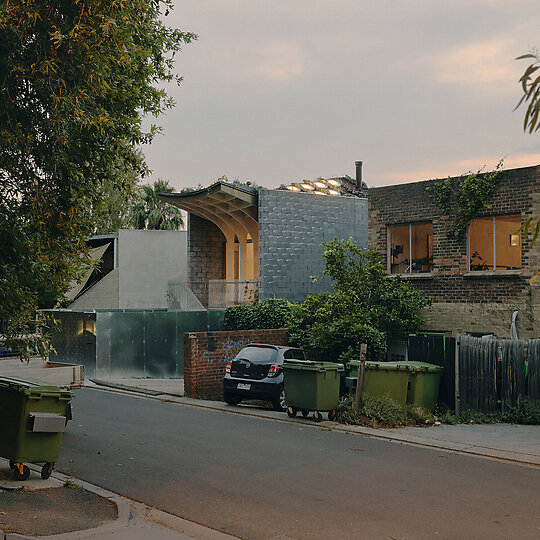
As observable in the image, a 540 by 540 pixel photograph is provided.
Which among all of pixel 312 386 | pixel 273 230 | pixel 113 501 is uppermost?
pixel 273 230

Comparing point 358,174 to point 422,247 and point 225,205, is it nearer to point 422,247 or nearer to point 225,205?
point 225,205

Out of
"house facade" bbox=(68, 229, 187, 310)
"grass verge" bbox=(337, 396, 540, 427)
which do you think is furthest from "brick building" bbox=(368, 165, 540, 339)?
"house facade" bbox=(68, 229, 187, 310)

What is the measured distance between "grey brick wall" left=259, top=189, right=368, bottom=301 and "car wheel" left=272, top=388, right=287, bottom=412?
29.7 ft

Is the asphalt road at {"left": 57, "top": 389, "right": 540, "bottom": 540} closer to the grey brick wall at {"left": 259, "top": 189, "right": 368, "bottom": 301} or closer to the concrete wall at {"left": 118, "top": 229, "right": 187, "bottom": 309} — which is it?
the grey brick wall at {"left": 259, "top": 189, "right": 368, "bottom": 301}

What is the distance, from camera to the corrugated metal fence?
14719 mm

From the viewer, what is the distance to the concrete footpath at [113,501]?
7.21 meters

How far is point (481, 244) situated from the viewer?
18703mm

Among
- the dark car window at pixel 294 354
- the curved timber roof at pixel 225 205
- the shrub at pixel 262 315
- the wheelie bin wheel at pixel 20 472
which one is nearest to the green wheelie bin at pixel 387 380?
the dark car window at pixel 294 354

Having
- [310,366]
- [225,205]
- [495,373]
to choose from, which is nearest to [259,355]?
[310,366]

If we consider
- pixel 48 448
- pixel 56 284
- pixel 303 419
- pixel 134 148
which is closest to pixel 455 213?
pixel 303 419

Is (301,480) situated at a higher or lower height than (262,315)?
lower

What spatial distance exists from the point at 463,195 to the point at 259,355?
7.09 m

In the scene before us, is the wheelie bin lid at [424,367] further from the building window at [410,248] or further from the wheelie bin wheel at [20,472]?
the wheelie bin wheel at [20,472]

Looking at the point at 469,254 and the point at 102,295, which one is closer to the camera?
the point at 469,254
